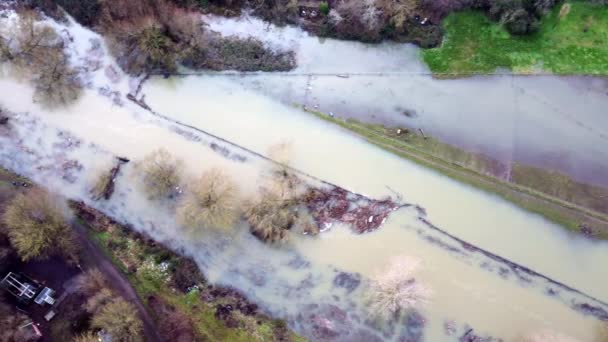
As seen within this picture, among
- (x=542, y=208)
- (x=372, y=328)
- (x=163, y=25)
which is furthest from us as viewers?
(x=163, y=25)

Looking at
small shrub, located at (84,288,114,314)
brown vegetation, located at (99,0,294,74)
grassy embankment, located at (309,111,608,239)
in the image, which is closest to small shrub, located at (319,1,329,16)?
brown vegetation, located at (99,0,294,74)

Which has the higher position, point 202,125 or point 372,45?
point 372,45

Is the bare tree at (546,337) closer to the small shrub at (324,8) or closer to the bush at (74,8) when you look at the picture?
the small shrub at (324,8)

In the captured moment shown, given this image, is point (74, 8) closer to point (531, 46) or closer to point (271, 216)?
point (271, 216)

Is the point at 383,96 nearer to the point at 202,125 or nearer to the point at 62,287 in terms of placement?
the point at 202,125

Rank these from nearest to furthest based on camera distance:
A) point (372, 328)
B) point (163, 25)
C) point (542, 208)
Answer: point (372, 328) < point (542, 208) < point (163, 25)

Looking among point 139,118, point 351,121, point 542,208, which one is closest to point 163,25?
point 139,118
